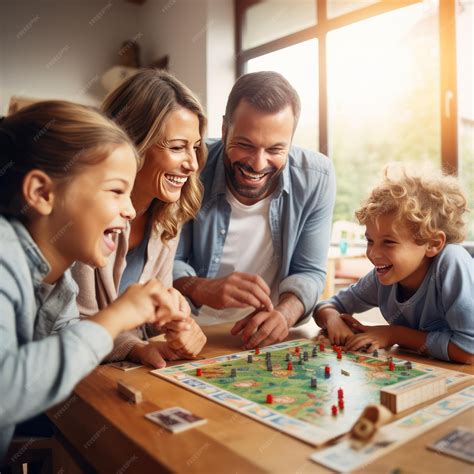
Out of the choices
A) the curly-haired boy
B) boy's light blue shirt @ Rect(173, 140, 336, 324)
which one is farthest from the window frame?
the curly-haired boy

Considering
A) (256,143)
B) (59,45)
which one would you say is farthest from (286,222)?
(59,45)

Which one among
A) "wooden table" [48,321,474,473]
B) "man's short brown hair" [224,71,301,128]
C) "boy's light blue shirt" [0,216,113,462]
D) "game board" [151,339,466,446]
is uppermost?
"man's short brown hair" [224,71,301,128]

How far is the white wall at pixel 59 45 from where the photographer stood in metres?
5.00

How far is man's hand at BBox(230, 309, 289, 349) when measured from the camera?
1.35m

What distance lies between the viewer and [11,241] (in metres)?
0.92

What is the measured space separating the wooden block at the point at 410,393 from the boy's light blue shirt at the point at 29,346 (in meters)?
0.49

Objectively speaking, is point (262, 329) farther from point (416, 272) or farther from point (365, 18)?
point (365, 18)

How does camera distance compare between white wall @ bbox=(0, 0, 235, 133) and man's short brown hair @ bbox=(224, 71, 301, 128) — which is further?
white wall @ bbox=(0, 0, 235, 133)

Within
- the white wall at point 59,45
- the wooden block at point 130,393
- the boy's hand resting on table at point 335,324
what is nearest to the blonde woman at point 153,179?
the wooden block at point 130,393

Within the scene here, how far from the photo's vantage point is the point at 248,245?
193 centimetres

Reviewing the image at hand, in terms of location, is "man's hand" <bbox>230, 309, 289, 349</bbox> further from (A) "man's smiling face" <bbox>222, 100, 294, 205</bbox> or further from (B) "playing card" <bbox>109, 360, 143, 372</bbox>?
(A) "man's smiling face" <bbox>222, 100, 294, 205</bbox>

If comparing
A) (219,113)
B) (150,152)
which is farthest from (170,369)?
(219,113)

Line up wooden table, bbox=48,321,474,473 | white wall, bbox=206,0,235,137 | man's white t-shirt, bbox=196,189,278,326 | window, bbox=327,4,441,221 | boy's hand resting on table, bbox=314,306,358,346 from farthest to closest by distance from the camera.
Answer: white wall, bbox=206,0,235,137 < window, bbox=327,4,441,221 < man's white t-shirt, bbox=196,189,278,326 < boy's hand resting on table, bbox=314,306,358,346 < wooden table, bbox=48,321,474,473

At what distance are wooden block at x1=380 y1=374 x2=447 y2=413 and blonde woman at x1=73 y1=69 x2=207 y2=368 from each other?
2.30 ft
